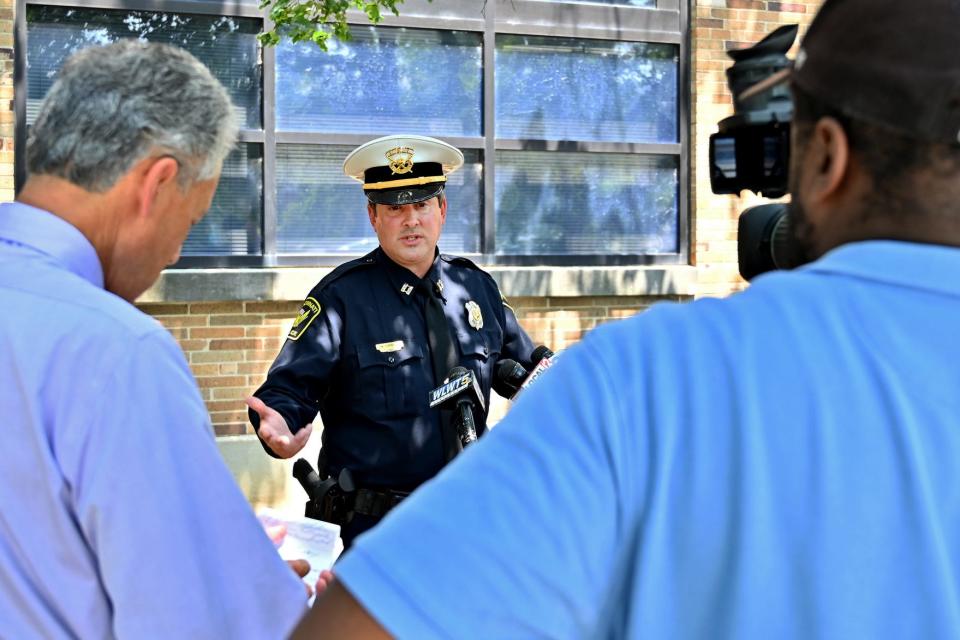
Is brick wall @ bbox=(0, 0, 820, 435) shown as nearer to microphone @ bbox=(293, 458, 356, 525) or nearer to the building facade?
the building facade

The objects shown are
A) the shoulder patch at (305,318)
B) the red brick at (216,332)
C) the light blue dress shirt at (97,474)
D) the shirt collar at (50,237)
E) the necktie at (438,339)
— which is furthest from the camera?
the red brick at (216,332)

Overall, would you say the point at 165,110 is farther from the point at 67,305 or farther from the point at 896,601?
the point at 896,601

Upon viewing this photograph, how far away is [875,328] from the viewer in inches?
34.9

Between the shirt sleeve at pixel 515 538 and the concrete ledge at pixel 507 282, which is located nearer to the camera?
the shirt sleeve at pixel 515 538

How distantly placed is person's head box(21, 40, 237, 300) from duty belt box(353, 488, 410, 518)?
197 centimetres

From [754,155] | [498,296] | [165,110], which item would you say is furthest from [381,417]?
[754,155]

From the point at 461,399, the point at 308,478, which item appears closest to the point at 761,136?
the point at 461,399

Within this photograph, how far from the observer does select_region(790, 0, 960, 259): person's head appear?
0.91 m

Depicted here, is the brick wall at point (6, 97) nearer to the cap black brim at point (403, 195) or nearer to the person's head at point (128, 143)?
the cap black brim at point (403, 195)

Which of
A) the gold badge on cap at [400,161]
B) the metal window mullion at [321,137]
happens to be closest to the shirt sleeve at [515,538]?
the gold badge on cap at [400,161]

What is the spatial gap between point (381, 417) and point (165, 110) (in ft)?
7.11

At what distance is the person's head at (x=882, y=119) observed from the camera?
0.91 m

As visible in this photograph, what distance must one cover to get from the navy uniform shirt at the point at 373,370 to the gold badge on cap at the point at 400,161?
314mm

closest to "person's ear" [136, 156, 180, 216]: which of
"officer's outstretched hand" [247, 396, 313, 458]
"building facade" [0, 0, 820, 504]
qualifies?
"officer's outstretched hand" [247, 396, 313, 458]
